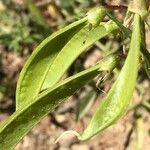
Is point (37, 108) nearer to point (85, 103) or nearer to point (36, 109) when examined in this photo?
point (36, 109)

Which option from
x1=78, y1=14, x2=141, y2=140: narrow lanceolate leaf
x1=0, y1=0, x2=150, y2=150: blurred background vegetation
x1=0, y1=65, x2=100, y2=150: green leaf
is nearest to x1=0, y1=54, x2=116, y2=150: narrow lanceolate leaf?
x1=0, y1=65, x2=100, y2=150: green leaf

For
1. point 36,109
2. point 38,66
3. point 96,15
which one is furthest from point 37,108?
point 96,15

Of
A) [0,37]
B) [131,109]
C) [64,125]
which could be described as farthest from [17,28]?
[131,109]

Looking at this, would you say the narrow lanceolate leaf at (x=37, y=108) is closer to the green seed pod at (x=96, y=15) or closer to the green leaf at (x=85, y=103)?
the green seed pod at (x=96, y=15)

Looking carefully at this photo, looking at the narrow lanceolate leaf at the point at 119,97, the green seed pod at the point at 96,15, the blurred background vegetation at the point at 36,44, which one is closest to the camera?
the narrow lanceolate leaf at the point at 119,97

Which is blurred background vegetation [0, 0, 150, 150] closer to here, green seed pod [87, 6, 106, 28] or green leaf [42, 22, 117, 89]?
green leaf [42, 22, 117, 89]

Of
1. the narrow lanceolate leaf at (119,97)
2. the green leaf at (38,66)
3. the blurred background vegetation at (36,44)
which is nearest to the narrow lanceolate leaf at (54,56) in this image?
the green leaf at (38,66)
